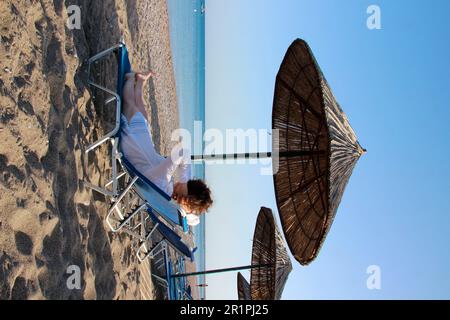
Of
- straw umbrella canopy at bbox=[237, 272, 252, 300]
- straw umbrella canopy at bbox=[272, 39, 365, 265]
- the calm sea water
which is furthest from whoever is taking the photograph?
the calm sea water

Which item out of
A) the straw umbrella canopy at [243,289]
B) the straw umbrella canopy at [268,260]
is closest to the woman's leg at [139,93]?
the straw umbrella canopy at [268,260]

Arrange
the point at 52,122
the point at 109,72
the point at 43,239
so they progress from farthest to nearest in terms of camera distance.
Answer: the point at 109,72, the point at 52,122, the point at 43,239

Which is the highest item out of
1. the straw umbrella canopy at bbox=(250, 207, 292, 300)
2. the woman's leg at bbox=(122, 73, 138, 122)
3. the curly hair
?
the woman's leg at bbox=(122, 73, 138, 122)

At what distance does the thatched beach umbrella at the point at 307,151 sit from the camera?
2422 mm

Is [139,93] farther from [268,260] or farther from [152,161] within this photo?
[268,260]

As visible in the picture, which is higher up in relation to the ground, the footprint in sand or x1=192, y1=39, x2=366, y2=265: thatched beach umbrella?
x1=192, y1=39, x2=366, y2=265: thatched beach umbrella

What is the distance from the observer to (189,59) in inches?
766

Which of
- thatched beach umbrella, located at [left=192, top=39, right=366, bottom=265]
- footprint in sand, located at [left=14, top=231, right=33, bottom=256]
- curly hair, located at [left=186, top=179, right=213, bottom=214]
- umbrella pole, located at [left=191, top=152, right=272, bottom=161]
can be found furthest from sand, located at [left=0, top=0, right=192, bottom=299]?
thatched beach umbrella, located at [left=192, top=39, right=366, bottom=265]

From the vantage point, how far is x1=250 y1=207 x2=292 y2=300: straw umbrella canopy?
3928mm

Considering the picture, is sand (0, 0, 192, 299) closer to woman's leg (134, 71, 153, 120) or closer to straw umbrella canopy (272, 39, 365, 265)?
woman's leg (134, 71, 153, 120)

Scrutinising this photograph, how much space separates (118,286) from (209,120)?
22.2 metres
